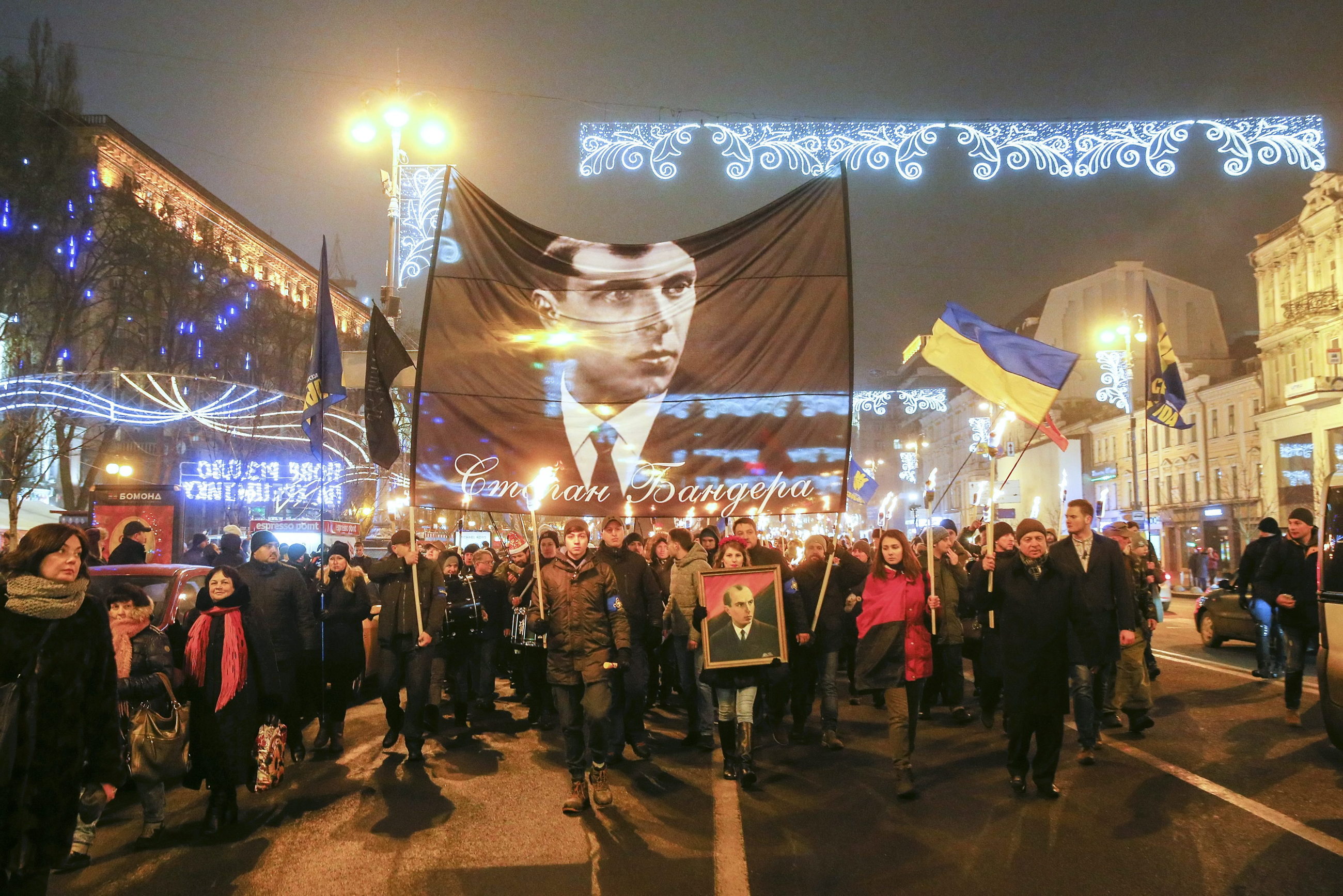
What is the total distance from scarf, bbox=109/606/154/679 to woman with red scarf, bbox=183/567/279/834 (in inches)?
19.8

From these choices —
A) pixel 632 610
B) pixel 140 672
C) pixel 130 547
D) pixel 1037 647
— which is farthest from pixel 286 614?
pixel 130 547

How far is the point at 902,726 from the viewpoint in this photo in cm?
685

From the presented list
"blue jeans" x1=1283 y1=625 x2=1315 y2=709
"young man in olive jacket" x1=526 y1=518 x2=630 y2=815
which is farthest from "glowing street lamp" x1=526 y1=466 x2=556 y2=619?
"blue jeans" x1=1283 y1=625 x2=1315 y2=709

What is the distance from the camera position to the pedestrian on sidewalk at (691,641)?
27.8 feet

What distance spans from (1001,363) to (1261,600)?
15.3 feet

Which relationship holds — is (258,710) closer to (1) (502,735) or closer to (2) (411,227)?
(1) (502,735)

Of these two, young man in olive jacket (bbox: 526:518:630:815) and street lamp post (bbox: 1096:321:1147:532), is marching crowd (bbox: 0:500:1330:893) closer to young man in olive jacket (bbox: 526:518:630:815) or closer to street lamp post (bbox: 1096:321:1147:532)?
young man in olive jacket (bbox: 526:518:630:815)

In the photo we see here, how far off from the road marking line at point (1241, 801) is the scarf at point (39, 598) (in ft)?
20.4

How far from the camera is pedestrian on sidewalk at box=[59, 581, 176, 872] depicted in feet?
18.8

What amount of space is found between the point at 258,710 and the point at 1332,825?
21.8 ft

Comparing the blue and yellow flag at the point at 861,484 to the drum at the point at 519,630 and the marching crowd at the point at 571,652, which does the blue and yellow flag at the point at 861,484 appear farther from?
the drum at the point at 519,630

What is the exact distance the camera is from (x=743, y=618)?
24.7 ft

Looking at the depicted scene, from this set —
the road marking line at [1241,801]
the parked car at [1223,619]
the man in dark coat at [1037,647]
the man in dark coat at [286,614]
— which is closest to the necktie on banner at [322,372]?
the man in dark coat at [286,614]

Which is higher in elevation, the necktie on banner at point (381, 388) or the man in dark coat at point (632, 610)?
the necktie on banner at point (381, 388)
